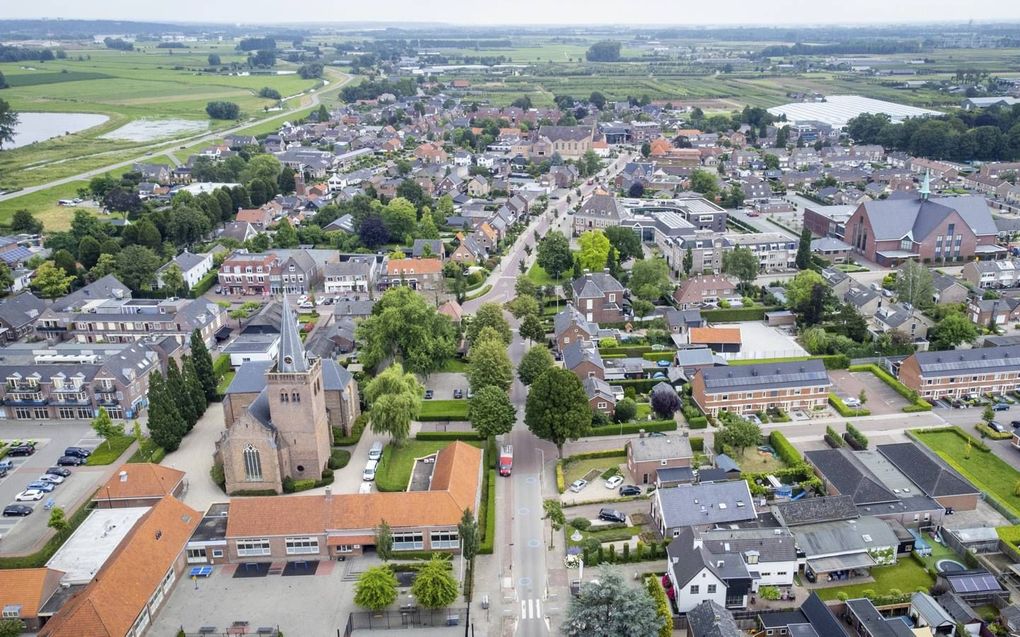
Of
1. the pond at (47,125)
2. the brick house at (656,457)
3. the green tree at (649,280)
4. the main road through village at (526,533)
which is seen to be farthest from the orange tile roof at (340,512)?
the pond at (47,125)

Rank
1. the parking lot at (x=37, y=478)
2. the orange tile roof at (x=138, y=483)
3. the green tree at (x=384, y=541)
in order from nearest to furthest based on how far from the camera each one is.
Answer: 1. the green tree at (x=384, y=541)
2. the parking lot at (x=37, y=478)
3. the orange tile roof at (x=138, y=483)

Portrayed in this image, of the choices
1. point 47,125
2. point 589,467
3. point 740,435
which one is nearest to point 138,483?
point 589,467

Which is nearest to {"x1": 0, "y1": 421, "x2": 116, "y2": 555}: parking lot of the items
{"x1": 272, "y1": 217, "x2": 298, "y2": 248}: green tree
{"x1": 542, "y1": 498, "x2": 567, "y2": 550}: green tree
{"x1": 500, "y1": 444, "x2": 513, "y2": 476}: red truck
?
{"x1": 500, "y1": 444, "x2": 513, "y2": 476}: red truck

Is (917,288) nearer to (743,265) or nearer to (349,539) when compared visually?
(743,265)

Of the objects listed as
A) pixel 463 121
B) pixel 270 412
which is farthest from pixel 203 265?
pixel 463 121

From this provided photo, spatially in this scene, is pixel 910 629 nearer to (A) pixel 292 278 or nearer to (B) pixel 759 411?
(B) pixel 759 411

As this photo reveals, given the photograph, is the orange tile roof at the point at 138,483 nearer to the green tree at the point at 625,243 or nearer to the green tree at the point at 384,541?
the green tree at the point at 384,541

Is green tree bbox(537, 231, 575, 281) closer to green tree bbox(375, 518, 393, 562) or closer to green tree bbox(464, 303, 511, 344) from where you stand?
green tree bbox(464, 303, 511, 344)
